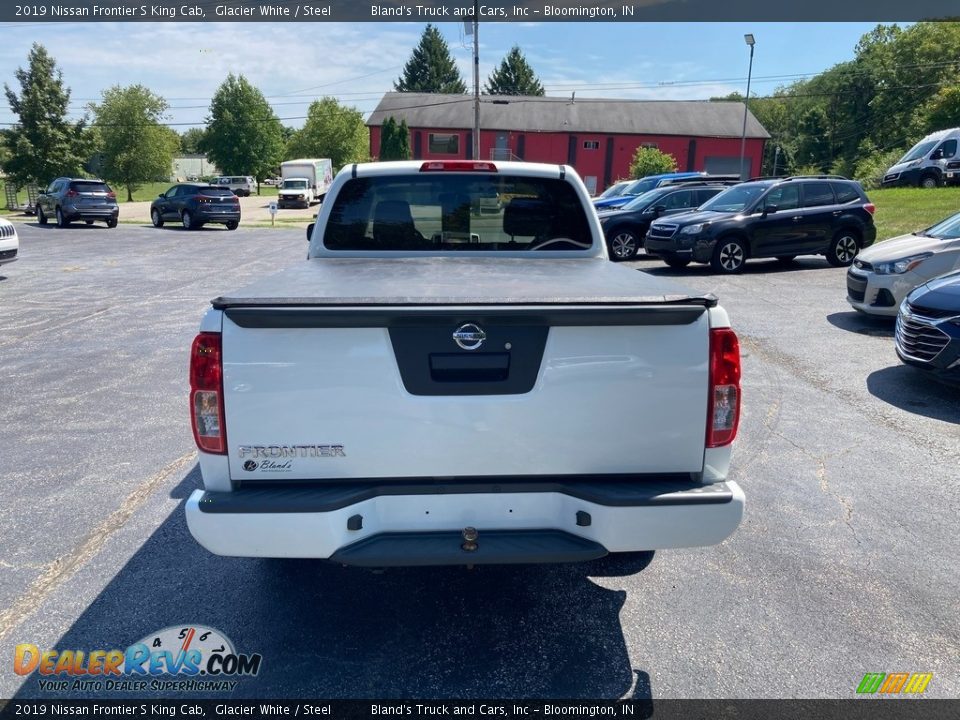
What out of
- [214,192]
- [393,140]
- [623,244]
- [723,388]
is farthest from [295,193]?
[723,388]

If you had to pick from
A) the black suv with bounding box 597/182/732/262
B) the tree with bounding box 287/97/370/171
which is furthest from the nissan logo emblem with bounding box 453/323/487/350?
the tree with bounding box 287/97/370/171

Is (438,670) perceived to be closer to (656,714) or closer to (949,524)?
(656,714)

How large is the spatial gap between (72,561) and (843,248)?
616 inches

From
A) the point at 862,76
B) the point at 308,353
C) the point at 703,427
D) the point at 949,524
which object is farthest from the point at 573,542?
the point at 862,76

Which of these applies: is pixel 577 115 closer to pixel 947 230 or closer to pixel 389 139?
pixel 389 139

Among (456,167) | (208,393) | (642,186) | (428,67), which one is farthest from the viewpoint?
(428,67)

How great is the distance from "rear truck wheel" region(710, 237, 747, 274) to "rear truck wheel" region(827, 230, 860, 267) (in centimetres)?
218

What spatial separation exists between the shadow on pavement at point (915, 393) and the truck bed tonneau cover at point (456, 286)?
4.07 m

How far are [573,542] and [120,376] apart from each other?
→ 6.35 m

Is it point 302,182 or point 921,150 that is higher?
point 921,150

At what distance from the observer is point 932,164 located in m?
29.2

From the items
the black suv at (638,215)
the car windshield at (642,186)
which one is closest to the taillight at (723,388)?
the black suv at (638,215)

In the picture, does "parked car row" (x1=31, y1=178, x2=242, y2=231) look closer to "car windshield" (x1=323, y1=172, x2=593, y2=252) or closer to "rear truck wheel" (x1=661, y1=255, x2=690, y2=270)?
"rear truck wheel" (x1=661, y1=255, x2=690, y2=270)

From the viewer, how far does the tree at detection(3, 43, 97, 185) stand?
157 feet
